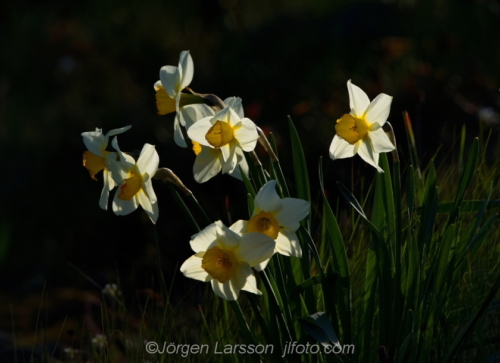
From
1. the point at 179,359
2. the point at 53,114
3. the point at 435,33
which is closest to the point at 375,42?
the point at 435,33

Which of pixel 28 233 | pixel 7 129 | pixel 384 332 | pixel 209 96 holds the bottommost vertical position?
pixel 28 233

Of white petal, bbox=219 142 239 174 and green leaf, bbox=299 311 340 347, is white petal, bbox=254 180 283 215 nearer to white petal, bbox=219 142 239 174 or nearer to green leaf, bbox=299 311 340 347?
white petal, bbox=219 142 239 174

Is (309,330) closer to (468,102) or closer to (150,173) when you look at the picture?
(150,173)

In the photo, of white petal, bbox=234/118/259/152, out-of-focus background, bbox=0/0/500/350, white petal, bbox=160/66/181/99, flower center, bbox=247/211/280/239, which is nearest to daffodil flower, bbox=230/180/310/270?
flower center, bbox=247/211/280/239

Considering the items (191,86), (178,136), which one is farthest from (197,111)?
(191,86)

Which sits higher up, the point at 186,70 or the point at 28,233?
the point at 186,70

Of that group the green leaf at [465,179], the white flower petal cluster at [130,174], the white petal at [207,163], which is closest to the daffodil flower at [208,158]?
the white petal at [207,163]

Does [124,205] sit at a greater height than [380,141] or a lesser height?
lesser

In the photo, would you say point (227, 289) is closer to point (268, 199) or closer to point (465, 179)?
point (268, 199)
